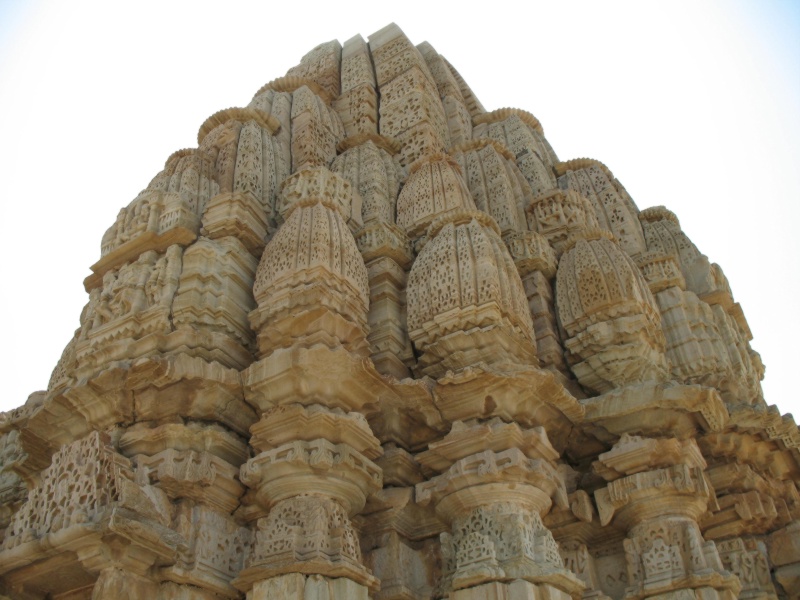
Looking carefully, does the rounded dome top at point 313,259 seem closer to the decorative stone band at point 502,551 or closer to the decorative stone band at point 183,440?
the decorative stone band at point 183,440

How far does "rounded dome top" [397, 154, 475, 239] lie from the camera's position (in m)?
9.41

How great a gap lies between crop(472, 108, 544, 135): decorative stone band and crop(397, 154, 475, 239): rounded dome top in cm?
510

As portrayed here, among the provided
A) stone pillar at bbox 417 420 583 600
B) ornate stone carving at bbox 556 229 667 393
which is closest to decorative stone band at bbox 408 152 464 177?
ornate stone carving at bbox 556 229 667 393

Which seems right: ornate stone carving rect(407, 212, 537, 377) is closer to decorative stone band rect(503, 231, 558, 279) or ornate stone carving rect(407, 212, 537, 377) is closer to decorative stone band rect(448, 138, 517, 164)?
decorative stone band rect(503, 231, 558, 279)

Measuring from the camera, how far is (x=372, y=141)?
11648mm

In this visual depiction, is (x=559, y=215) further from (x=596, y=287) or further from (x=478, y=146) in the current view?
(x=478, y=146)

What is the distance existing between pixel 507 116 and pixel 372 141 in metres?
4.24

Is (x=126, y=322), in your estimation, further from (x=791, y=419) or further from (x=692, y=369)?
(x=791, y=419)

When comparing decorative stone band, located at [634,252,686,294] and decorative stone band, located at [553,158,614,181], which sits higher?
decorative stone band, located at [553,158,614,181]

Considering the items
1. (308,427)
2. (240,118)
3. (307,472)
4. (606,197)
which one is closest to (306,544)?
(307,472)

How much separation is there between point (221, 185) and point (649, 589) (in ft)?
22.7

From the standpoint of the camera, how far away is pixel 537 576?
19.1ft

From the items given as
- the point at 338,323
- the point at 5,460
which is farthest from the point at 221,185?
the point at 5,460

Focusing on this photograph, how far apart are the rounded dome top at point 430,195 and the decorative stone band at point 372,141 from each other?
66.9 inches
